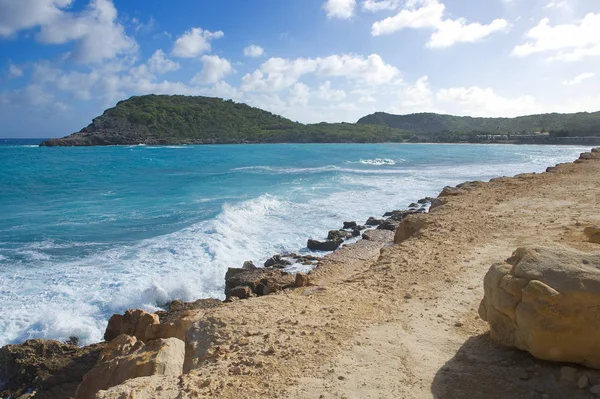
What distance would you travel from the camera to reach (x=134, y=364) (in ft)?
20.3

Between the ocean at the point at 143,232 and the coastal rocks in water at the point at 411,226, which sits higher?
the coastal rocks in water at the point at 411,226

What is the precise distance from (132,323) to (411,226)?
789 centimetres

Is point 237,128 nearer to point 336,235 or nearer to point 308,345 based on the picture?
point 336,235

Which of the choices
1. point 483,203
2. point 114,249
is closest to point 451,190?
point 483,203

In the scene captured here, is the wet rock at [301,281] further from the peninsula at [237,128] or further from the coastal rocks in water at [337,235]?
the peninsula at [237,128]

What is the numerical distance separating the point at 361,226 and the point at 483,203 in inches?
214

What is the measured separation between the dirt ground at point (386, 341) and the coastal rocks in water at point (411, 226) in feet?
5.86

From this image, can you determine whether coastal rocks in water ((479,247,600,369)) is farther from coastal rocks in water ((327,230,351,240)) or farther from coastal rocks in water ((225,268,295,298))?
coastal rocks in water ((327,230,351,240))

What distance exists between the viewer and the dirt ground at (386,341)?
497 cm

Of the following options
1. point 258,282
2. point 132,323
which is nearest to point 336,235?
point 258,282

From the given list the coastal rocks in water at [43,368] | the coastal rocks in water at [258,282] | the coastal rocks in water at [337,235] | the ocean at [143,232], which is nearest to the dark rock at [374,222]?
the ocean at [143,232]

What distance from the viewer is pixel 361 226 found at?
1920 cm

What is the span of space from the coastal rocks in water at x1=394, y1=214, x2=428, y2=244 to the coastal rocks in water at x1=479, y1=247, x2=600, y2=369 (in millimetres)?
7229

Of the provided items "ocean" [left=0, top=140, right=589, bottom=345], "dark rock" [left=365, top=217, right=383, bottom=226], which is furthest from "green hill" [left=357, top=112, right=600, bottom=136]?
"dark rock" [left=365, top=217, right=383, bottom=226]
